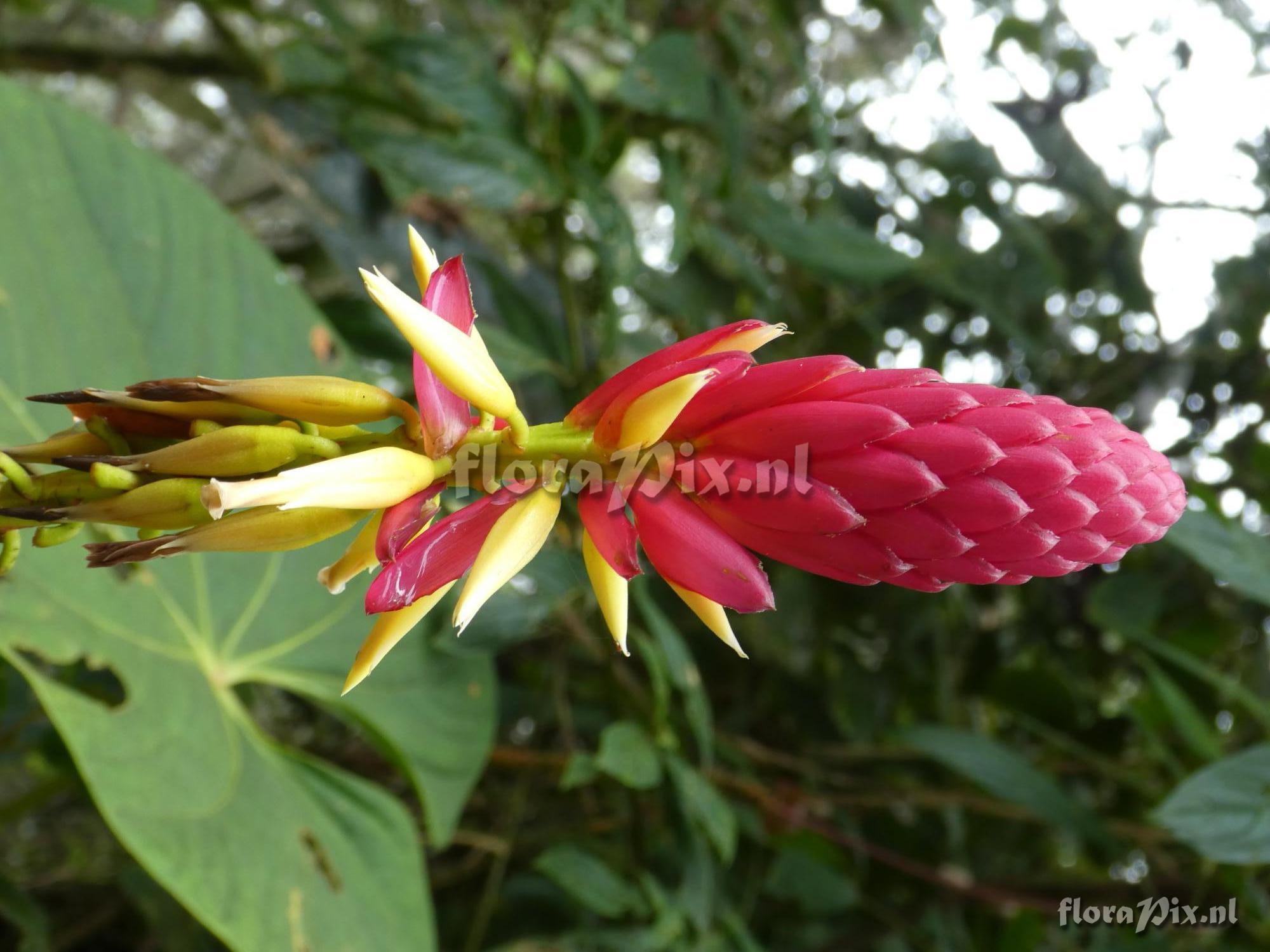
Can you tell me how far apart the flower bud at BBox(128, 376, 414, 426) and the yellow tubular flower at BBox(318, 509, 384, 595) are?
58 mm

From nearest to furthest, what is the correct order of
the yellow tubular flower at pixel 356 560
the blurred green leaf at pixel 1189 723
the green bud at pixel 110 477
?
the green bud at pixel 110 477 → the yellow tubular flower at pixel 356 560 → the blurred green leaf at pixel 1189 723

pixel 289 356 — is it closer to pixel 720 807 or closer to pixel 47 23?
pixel 720 807

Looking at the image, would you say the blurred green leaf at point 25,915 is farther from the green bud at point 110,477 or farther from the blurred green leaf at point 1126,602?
the blurred green leaf at point 1126,602

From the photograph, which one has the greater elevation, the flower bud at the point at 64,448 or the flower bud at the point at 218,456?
the flower bud at the point at 64,448

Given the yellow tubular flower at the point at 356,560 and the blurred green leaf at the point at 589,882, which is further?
the blurred green leaf at the point at 589,882

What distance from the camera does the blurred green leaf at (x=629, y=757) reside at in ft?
3.84

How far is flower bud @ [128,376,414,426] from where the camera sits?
0.45 meters

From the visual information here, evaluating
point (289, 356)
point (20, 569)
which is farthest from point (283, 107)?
point (20, 569)

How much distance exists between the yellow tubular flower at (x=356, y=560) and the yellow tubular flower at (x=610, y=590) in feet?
0.40

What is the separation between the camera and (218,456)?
17.3 inches

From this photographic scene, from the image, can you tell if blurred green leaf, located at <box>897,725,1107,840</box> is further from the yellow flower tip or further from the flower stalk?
the yellow flower tip

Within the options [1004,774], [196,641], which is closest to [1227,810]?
[1004,774]

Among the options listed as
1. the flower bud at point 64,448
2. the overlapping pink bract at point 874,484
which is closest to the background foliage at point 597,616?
the flower bud at point 64,448

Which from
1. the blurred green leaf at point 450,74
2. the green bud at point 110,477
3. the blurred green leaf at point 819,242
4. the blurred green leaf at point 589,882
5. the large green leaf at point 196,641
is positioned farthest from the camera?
the blurred green leaf at point 819,242
